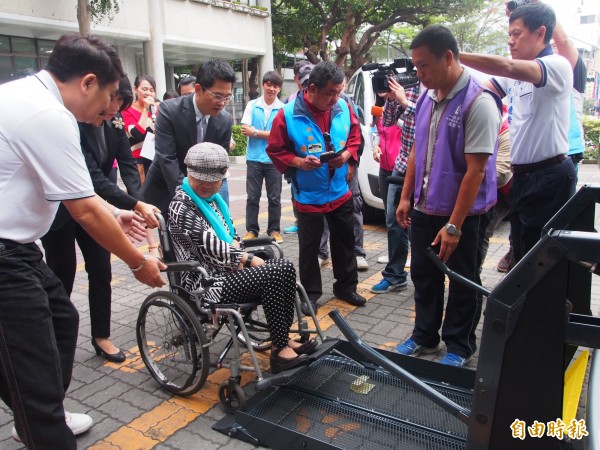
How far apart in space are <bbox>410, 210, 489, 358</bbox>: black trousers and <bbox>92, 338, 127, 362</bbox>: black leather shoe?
6.31ft

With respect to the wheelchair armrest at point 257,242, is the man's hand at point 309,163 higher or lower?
higher

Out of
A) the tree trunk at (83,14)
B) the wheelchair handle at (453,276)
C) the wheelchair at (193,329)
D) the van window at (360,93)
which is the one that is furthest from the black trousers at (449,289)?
the tree trunk at (83,14)

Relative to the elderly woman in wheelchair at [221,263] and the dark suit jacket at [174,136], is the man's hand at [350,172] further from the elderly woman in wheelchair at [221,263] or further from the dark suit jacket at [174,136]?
the elderly woman in wheelchair at [221,263]

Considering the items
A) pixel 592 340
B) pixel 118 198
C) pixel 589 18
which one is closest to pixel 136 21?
pixel 118 198

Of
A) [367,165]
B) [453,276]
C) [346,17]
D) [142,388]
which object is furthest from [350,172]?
[346,17]

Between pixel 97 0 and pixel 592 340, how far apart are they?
12.6 meters

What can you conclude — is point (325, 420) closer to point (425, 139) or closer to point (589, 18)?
point (425, 139)

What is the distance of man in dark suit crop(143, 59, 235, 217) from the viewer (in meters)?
3.42

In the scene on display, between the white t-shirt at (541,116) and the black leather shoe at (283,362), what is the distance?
6.02 ft

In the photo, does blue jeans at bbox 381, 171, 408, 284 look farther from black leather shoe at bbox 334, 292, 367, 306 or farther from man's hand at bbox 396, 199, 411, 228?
man's hand at bbox 396, 199, 411, 228

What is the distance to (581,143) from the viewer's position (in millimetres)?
3625

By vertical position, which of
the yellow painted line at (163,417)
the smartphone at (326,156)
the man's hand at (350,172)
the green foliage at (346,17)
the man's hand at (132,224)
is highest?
the green foliage at (346,17)

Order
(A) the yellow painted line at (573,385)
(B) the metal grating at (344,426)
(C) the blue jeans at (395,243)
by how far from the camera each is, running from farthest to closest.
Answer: (C) the blue jeans at (395,243) < (B) the metal grating at (344,426) < (A) the yellow painted line at (573,385)

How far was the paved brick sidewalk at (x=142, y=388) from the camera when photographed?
2.53 meters
